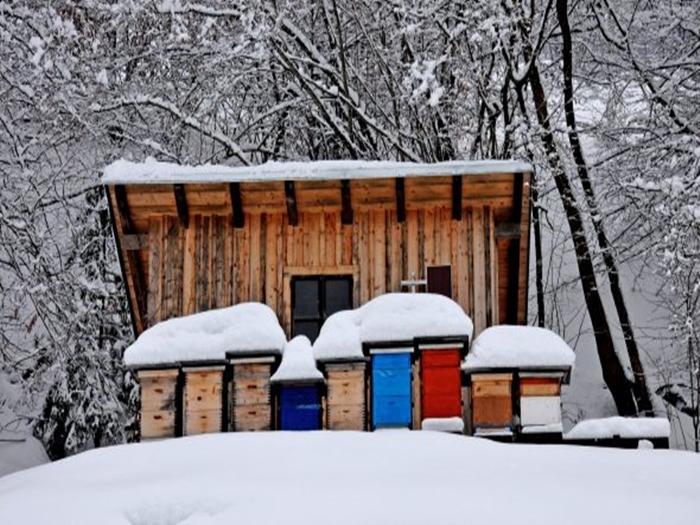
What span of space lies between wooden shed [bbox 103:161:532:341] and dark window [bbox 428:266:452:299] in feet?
0.04

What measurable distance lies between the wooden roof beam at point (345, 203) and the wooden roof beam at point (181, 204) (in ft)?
5.99

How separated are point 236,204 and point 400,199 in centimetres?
190

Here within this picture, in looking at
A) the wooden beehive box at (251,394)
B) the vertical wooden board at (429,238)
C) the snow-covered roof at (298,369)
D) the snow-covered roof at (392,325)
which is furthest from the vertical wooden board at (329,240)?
the wooden beehive box at (251,394)

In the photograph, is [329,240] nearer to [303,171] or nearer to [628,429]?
[303,171]

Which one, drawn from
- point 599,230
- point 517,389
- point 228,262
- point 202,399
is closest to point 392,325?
point 517,389

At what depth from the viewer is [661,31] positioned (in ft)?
58.7

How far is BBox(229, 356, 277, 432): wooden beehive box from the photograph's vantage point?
10.3m

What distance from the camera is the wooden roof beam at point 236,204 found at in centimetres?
1249

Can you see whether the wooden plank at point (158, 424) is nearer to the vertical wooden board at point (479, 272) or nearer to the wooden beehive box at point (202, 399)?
the wooden beehive box at point (202, 399)

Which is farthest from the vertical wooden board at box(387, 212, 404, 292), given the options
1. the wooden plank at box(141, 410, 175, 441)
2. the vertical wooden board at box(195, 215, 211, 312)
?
the wooden plank at box(141, 410, 175, 441)

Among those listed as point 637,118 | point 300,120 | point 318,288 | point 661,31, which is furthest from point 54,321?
point 661,31

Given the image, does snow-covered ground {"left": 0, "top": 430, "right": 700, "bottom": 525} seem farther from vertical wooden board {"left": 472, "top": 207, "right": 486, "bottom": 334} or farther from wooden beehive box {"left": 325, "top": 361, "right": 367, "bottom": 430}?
vertical wooden board {"left": 472, "top": 207, "right": 486, "bottom": 334}

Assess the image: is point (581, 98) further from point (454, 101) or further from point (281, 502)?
point (281, 502)

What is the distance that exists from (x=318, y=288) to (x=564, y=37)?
698cm
